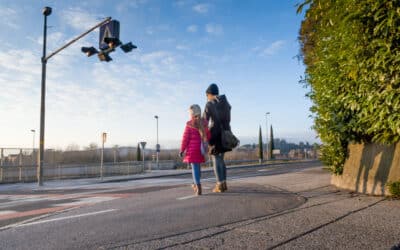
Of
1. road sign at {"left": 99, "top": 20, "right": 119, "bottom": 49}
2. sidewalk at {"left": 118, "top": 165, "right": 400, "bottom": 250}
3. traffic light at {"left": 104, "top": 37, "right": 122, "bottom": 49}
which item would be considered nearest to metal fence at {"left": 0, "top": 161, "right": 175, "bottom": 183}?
road sign at {"left": 99, "top": 20, "right": 119, "bottom": 49}

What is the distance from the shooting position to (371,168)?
208 inches

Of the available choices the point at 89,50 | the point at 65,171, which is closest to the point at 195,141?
the point at 89,50

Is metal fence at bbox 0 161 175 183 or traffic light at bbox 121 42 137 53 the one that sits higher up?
traffic light at bbox 121 42 137 53

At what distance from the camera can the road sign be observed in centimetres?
1104

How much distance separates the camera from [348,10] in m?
3.38

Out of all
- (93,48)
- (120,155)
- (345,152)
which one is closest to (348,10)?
(345,152)

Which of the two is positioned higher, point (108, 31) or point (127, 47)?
point (108, 31)

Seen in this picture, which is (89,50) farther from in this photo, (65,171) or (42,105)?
(65,171)

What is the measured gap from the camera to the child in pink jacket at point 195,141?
18.4 feet

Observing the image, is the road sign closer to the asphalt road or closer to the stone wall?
the asphalt road

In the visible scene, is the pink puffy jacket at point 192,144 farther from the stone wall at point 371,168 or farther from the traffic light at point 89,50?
the traffic light at point 89,50

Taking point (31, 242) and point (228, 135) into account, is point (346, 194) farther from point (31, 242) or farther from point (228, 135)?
point (31, 242)

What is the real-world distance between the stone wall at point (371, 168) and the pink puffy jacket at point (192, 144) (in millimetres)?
2776

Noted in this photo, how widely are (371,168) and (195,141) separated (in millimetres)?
3020
